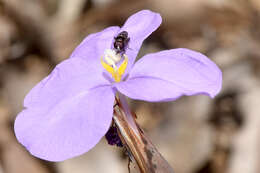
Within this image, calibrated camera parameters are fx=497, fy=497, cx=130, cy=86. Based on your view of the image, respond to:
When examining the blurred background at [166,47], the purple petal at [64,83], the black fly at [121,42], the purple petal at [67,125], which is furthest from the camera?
the blurred background at [166,47]

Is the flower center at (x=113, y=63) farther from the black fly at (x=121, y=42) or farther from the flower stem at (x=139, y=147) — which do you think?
the flower stem at (x=139, y=147)

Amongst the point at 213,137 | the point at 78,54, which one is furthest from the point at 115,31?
the point at 213,137

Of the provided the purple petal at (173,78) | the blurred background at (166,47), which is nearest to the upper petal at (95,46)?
the purple petal at (173,78)

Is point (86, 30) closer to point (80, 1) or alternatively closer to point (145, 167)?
point (80, 1)

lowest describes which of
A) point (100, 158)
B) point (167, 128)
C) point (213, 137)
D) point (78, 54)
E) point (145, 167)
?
point (213, 137)

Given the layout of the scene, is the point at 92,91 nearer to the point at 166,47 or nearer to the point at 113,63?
the point at 113,63

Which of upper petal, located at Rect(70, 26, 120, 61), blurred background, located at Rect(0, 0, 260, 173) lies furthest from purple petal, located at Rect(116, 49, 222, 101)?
blurred background, located at Rect(0, 0, 260, 173)
